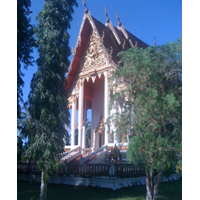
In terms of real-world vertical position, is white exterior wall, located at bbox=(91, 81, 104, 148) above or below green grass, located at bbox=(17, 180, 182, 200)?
above

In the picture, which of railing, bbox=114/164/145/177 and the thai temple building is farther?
the thai temple building

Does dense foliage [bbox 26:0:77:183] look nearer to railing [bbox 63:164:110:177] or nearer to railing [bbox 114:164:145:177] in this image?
railing [bbox 63:164:110:177]

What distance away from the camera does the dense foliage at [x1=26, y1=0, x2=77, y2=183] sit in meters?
6.42

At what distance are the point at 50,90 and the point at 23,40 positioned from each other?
2.82m

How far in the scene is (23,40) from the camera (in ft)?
28.6

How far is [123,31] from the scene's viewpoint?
15773 mm

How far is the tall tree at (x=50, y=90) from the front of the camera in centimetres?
642

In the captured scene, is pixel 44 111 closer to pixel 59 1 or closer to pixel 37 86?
pixel 37 86

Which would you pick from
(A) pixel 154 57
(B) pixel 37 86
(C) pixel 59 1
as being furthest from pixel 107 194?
(C) pixel 59 1

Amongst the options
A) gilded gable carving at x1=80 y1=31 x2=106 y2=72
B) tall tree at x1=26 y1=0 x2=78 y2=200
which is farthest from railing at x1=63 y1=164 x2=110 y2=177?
gilded gable carving at x1=80 y1=31 x2=106 y2=72

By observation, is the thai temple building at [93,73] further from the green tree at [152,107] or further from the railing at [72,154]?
the green tree at [152,107]

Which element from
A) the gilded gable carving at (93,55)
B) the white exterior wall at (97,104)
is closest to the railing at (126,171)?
the gilded gable carving at (93,55)

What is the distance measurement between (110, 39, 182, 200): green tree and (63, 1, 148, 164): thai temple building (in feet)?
19.5
